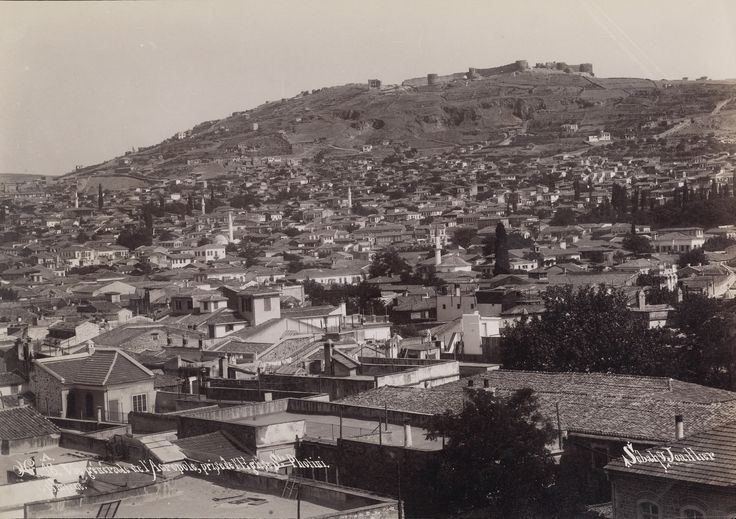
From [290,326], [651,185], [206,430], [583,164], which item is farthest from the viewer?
[583,164]

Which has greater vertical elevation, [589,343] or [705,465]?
[705,465]

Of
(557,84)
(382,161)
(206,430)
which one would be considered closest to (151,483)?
(206,430)

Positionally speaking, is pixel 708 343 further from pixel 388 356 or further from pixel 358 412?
pixel 358 412

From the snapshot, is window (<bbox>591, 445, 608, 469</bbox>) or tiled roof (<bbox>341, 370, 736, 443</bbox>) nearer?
window (<bbox>591, 445, 608, 469</bbox>)

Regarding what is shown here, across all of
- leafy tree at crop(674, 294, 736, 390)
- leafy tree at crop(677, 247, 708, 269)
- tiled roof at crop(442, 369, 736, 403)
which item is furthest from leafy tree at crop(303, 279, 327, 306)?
tiled roof at crop(442, 369, 736, 403)

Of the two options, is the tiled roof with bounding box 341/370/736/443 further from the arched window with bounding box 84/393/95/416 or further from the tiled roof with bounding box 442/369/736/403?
the arched window with bounding box 84/393/95/416

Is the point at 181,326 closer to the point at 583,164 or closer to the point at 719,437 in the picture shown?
the point at 719,437

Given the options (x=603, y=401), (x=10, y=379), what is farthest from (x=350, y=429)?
(x=10, y=379)
